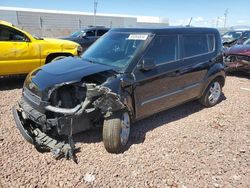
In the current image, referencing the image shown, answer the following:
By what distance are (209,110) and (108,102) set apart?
10.0 ft

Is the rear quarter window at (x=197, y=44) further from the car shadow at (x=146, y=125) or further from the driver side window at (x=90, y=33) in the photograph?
the driver side window at (x=90, y=33)

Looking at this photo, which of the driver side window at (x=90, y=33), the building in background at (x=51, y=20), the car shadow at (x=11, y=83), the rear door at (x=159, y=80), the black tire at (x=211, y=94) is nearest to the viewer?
the rear door at (x=159, y=80)

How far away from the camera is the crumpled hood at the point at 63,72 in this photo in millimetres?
3314

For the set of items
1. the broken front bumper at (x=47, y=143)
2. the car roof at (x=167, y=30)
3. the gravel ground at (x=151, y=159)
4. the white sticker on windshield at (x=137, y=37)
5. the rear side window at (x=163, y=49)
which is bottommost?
the gravel ground at (x=151, y=159)

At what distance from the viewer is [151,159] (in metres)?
3.45

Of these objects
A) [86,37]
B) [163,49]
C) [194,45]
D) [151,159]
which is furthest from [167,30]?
[86,37]

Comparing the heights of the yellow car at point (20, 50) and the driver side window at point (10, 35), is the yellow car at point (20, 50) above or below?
below

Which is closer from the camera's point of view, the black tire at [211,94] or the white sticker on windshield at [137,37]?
the white sticker on windshield at [137,37]

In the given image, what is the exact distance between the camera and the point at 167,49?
13.8ft

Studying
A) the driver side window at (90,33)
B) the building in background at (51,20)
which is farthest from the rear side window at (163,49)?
the building in background at (51,20)

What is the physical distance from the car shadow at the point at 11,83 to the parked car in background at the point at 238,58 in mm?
7307

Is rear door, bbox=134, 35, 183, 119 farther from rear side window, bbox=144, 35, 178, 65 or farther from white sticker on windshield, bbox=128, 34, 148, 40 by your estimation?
white sticker on windshield, bbox=128, 34, 148, 40

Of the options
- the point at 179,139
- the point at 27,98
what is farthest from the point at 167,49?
the point at 27,98

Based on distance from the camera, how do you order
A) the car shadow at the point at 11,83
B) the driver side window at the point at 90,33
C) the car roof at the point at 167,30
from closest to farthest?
the car roof at the point at 167,30, the car shadow at the point at 11,83, the driver side window at the point at 90,33
